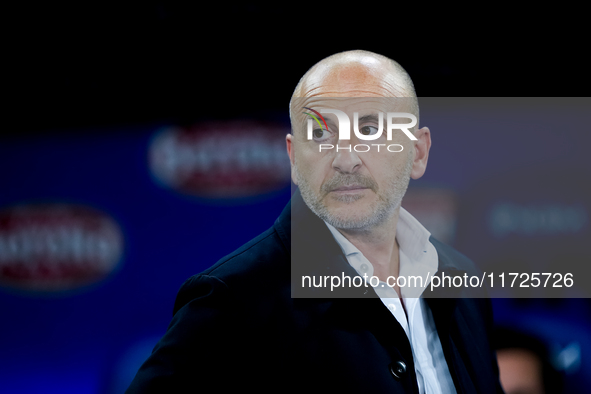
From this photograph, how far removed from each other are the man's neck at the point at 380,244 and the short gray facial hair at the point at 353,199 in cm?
3

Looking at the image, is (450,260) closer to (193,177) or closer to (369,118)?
(369,118)

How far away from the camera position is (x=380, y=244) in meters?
1.33

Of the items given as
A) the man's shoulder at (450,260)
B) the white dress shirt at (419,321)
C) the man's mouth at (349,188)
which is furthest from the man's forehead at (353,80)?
the man's shoulder at (450,260)

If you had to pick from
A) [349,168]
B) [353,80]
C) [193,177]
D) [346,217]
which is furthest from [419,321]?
[193,177]

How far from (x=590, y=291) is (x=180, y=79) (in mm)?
2049

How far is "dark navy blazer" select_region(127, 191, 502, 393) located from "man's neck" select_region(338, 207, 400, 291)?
134 millimetres

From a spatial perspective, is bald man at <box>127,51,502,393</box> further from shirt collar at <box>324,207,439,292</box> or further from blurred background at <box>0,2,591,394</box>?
blurred background at <box>0,2,591,394</box>

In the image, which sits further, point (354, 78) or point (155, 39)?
point (155, 39)

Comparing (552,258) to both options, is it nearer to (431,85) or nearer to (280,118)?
(431,85)

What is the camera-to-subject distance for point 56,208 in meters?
2.03

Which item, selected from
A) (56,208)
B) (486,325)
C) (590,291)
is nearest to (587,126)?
(590,291)

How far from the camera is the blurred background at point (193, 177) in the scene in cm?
187

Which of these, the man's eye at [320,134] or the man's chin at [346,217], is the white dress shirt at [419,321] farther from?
the man's eye at [320,134]

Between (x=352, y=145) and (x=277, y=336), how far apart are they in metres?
0.53
